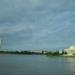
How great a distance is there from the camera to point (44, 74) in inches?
1649

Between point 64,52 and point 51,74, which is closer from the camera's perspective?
point 51,74

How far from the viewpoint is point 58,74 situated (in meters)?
42.1

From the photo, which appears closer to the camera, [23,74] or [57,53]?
[23,74]

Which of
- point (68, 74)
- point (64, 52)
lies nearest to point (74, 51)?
point (64, 52)

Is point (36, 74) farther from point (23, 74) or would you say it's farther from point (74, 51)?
point (74, 51)

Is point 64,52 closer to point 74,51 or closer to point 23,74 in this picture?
point 74,51

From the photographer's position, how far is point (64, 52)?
166750 mm

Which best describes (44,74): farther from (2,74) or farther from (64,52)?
(64,52)

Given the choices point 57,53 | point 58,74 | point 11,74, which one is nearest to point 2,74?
point 11,74

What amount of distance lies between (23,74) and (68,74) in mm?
7608

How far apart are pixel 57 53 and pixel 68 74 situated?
119 m

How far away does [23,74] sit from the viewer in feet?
135

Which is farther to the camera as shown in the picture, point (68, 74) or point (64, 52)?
point (64, 52)

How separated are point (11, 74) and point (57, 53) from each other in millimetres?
119224
